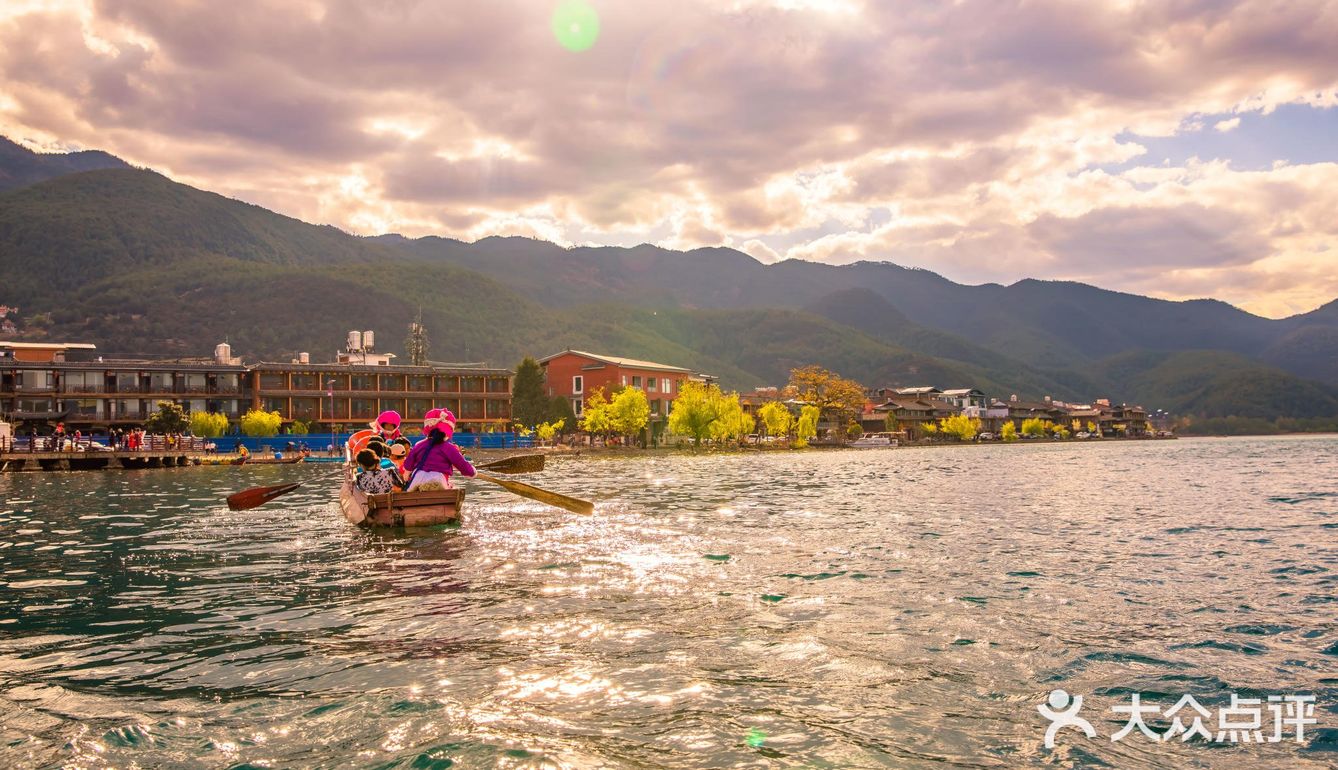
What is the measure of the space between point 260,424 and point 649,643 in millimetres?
90543

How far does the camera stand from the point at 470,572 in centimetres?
1589

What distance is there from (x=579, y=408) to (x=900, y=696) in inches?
4383

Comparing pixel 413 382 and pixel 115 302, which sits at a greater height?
pixel 115 302

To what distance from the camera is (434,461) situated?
75.5ft

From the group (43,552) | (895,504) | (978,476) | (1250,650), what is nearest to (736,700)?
(1250,650)

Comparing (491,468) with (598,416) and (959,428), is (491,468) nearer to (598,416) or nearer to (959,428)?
(598,416)

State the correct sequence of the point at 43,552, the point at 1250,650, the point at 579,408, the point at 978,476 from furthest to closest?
the point at 579,408 → the point at 978,476 → the point at 43,552 → the point at 1250,650

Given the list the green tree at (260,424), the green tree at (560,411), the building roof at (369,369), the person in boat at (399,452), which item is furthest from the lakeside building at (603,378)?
the person in boat at (399,452)

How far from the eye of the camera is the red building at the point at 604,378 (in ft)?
374

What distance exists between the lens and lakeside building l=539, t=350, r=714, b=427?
114125 millimetres

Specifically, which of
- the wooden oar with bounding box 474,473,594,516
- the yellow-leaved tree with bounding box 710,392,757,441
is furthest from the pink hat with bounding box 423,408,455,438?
the yellow-leaved tree with bounding box 710,392,757,441

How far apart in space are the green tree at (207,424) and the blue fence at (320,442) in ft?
5.56

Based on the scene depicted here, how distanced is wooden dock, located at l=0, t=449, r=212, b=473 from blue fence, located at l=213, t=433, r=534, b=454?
40.6 feet

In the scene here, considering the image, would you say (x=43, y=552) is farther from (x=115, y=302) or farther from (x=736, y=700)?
(x=115, y=302)
